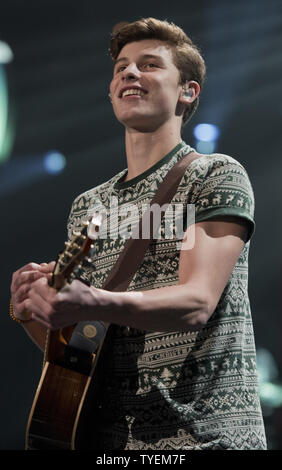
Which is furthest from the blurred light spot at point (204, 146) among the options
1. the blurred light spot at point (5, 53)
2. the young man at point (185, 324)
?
the young man at point (185, 324)

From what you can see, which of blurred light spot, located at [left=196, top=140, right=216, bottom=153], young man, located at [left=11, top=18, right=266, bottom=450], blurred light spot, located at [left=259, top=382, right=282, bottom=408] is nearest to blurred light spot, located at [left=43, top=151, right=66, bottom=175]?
blurred light spot, located at [left=196, top=140, right=216, bottom=153]

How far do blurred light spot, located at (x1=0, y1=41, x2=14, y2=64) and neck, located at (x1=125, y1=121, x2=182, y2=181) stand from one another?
143 inches

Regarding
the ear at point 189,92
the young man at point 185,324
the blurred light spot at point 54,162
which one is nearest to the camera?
the young man at point 185,324

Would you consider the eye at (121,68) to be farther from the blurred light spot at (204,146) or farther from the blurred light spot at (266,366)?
the blurred light spot at (266,366)

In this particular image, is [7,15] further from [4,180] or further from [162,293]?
[162,293]

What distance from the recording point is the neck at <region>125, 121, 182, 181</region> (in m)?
2.42

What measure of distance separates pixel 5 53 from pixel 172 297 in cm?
459

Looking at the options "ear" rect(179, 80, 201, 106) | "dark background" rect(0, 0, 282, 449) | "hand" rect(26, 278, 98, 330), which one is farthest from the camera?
"dark background" rect(0, 0, 282, 449)

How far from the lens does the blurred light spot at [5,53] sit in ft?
18.4

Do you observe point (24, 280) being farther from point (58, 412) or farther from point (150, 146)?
point (150, 146)

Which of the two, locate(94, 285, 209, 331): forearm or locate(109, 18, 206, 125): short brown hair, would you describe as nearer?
locate(94, 285, 209, 331): forearm

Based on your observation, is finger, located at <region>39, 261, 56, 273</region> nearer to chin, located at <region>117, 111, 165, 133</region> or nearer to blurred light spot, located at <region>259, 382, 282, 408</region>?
chin, located at <region>117, 111, 165, 133</region>

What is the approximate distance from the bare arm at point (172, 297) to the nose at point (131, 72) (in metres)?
0.82

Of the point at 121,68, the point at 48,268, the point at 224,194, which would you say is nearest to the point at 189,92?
the point at 121,68
